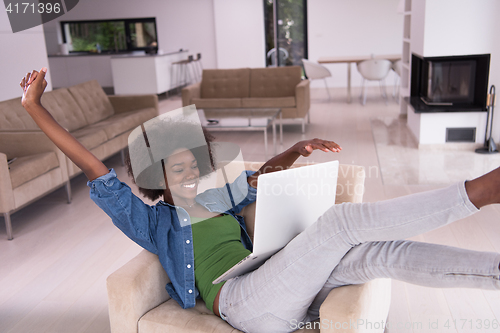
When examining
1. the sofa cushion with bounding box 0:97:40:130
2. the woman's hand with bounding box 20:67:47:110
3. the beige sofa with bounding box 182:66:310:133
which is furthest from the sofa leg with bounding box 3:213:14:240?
the beige sofa with bounding box 182:66:310:133

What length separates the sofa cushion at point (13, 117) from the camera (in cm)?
359

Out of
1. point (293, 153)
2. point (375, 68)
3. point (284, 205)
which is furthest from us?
point (375, 68)

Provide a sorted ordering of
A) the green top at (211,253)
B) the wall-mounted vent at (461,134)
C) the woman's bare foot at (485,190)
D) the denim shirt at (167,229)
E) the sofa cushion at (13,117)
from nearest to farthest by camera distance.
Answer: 1. the woman's bare foot at (485,190)
2. the denim shirt at (167,229)
3. the green top at (211,253)
4. the sofa cushion at (13,117)
5. the wall-mounted vent at (461,134)

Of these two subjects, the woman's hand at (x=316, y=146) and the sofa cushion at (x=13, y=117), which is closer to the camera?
the woman's hand at (x=316, y=146)

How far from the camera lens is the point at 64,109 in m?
4.27

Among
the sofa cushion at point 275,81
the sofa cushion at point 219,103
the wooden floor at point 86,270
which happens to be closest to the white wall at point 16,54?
the wooden floor at point 86,270

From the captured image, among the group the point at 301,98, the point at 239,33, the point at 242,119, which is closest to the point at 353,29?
the point at 239,33

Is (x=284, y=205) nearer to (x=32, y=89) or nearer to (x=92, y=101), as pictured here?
(x=32, y=89)

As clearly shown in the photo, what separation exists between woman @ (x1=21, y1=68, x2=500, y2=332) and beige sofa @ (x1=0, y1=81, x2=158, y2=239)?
6.15ft

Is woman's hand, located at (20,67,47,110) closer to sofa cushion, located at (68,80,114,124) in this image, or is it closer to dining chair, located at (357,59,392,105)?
sofa cushion, located at (68,80,114,124)

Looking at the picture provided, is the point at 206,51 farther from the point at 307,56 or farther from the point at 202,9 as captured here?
the point at 307,56

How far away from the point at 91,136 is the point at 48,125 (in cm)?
282

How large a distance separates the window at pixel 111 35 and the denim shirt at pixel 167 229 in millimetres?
9778

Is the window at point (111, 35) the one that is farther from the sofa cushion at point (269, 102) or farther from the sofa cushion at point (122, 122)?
the sofa cushion at point (122, 122)
